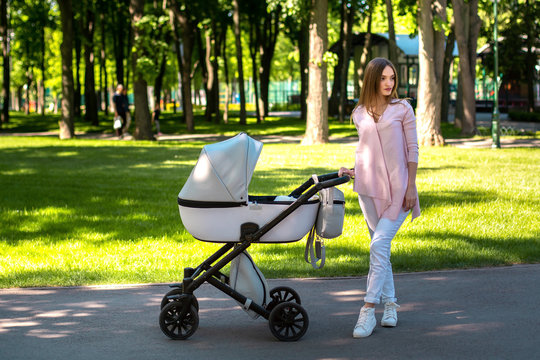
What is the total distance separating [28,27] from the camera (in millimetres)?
50531

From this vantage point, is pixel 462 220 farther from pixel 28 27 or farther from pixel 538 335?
pixel 28 27

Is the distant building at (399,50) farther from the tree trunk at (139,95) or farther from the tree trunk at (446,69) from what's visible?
the tree trunk at (139,95)

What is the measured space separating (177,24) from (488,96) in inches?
1395

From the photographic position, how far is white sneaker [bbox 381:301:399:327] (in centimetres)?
570

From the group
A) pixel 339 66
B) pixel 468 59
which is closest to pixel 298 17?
pixel 468 59

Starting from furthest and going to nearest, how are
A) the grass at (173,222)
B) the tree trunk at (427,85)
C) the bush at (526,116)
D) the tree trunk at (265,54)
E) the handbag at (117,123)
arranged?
the tree trunk at (265,54) < the bush at (526,116) < the handbag at (117,123) < the tree trunk at (427,85) < the grass at (173,222)

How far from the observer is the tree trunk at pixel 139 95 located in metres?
27.6

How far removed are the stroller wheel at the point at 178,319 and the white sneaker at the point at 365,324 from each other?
110cm

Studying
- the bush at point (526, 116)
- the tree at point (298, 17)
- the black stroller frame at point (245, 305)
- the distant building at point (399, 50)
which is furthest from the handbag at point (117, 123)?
the bush at point (526, 116)

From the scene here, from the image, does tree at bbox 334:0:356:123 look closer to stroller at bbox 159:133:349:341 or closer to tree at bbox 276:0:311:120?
tree at bbox 276:0:311:120

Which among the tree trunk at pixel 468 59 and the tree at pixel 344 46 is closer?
the tree trunk at pixel 468 59

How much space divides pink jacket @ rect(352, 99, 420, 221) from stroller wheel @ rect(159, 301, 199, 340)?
1.46m

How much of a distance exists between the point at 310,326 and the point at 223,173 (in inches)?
54.3

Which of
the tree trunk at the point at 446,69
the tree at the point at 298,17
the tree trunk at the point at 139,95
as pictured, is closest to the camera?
the tree at the point at 298,17
